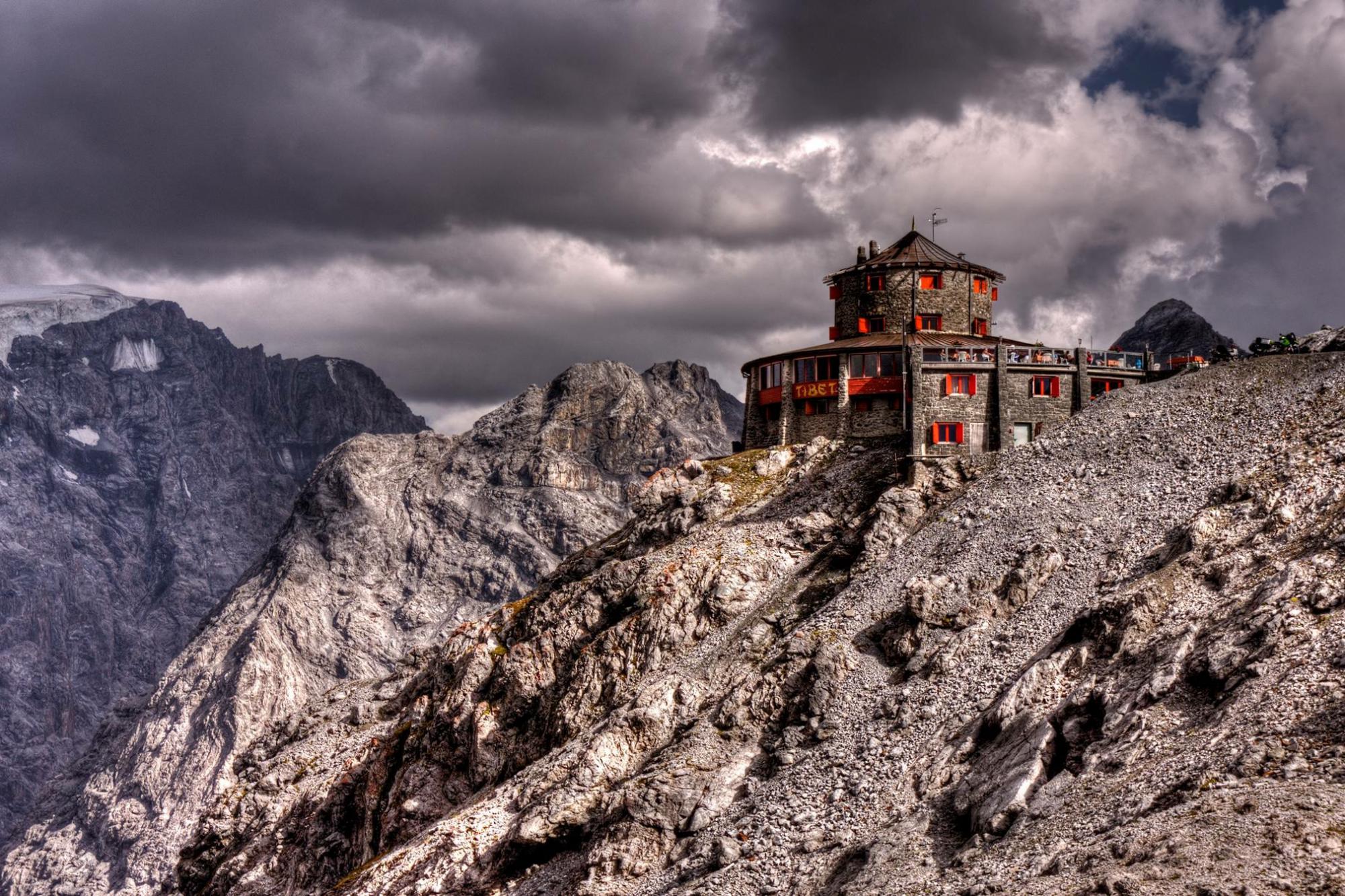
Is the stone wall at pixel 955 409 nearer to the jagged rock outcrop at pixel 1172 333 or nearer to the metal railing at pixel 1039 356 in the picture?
the metal railing at pixel 1039 356

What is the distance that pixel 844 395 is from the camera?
96.4 meters

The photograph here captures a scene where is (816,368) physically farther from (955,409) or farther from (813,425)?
(955,409)

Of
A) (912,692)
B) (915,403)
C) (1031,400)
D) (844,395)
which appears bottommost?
(912,692)

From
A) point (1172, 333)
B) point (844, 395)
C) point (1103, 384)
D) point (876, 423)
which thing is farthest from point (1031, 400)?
point (1172, 333)

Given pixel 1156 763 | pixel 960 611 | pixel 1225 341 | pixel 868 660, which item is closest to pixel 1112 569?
pixel 960 611

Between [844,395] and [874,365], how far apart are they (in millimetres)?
2757

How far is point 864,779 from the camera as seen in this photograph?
6172cm

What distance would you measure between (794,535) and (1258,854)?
46378 millimetres

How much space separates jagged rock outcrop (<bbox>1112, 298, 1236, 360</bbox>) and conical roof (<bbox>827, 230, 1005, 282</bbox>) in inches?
2388

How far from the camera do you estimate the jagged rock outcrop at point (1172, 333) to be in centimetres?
16400

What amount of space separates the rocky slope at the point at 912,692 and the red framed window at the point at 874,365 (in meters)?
5.92

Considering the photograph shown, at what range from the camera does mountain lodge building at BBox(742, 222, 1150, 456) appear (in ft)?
293

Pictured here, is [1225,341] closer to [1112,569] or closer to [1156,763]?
[1112,569]

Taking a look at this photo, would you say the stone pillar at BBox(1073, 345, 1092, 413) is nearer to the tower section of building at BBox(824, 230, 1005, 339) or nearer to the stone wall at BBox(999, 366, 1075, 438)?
the stone wall at BBox(999, 366, 1075, 438)
